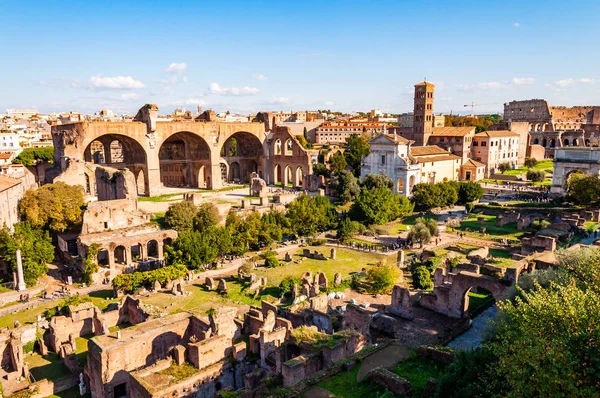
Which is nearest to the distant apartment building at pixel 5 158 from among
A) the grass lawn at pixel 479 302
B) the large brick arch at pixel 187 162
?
the large brick arch at pixel 187 162

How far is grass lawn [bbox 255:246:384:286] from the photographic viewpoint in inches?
1184

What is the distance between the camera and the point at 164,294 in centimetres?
2712

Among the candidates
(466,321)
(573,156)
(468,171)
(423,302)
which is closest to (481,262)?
(423,302)

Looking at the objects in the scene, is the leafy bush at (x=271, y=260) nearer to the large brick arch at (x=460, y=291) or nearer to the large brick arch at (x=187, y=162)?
the large brick arch at (x=460, y=291)

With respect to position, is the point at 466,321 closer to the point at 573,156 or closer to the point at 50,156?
the point at 573,156

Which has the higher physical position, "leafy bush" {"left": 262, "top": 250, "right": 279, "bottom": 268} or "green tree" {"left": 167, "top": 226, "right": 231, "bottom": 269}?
"green tree" {"left": 167, "top": 226, "right": 231, "bottom": 269}

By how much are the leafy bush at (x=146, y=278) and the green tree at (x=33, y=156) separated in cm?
3940

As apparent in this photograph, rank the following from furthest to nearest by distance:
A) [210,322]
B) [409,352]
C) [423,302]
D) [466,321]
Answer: [423,302] → [466,321] → [210,322] → [409,352]

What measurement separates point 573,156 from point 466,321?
1514 inches

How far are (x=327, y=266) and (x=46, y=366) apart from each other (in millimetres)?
17660

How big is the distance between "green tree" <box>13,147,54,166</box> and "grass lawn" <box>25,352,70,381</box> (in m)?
44.6

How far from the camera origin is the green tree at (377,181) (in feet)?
164

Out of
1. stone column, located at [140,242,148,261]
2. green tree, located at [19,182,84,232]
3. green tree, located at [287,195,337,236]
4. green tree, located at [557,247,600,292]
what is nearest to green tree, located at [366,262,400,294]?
green tree, located at [557,247,600,292]

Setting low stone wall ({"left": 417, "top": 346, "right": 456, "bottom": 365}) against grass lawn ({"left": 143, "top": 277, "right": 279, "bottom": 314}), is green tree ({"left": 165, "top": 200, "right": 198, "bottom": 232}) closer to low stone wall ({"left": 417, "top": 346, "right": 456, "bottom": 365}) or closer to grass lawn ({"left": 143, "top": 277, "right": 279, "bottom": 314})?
grass lawn ({"left": 143, "top": 277, "right": 279, "bottom": 314})
